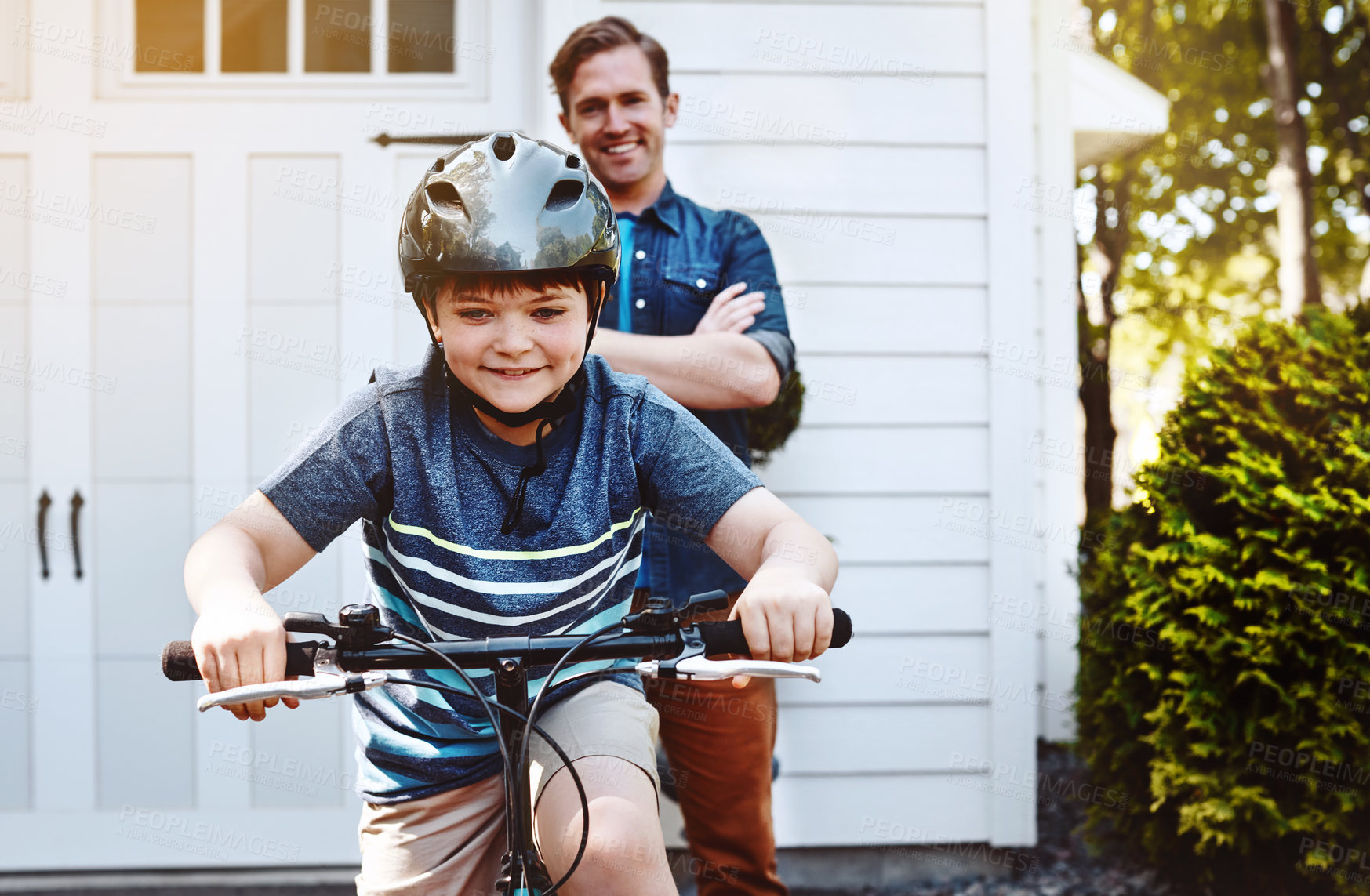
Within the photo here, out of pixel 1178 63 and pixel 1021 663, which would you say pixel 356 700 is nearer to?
pixel 1021 663

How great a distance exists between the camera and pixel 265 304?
162 inches

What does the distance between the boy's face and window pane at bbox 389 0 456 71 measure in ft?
9.11

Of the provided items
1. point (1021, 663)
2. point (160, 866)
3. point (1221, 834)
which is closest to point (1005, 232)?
point (1021, 663)

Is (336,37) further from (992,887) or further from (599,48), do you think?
(992,887)

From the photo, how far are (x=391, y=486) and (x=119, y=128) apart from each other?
309cm

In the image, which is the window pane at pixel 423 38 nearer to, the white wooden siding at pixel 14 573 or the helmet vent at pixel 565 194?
the white wooden siding at pixel 14 573

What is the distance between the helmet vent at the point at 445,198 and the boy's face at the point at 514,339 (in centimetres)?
14

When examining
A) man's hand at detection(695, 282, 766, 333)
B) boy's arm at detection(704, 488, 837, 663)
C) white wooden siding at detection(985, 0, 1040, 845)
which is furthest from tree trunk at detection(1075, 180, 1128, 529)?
boy's arm at detection(704, 488, 837, 663)

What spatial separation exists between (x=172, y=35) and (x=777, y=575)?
3879 millimetres

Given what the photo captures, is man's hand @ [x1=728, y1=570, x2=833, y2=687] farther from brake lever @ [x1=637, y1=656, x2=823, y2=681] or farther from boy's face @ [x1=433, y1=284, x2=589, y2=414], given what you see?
boy's face @ [x1=433, y1=284, x2=589, y2=414]

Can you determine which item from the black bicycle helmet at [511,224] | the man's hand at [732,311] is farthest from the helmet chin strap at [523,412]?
the man's hand at [732,311]

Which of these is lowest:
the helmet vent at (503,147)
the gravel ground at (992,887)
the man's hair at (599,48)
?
the gravel ground at (992,887)

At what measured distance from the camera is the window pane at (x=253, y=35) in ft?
13.6

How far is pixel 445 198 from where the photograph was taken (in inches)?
71.7
